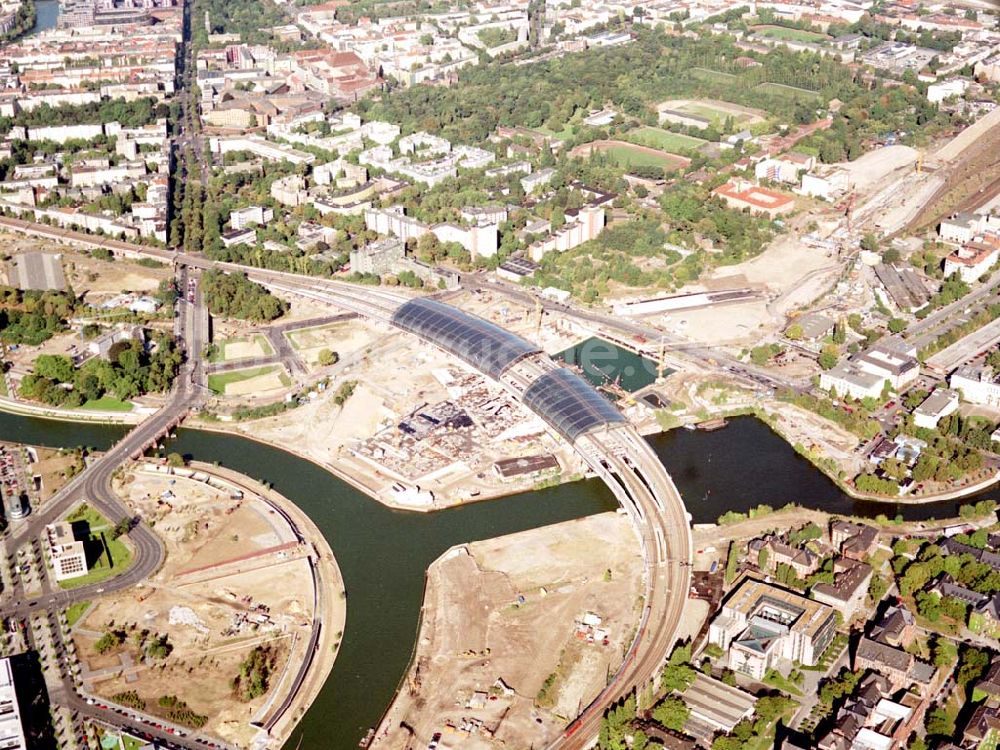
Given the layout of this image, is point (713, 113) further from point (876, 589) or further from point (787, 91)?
point (876, 589)

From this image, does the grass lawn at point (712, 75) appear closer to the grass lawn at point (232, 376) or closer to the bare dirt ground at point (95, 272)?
the bare dirt ground at point (95, 272)

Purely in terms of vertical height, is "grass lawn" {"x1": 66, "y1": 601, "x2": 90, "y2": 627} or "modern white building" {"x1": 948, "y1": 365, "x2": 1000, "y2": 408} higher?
"modern white building" {"x1": 948, "y1": 365, "x2": 1000, "y2": 408}

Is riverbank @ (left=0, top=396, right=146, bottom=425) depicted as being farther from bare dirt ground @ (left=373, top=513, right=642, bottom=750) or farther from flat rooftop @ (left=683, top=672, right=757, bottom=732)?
flat rooftop @ (left=683, top=672, right=757, bottom=732)

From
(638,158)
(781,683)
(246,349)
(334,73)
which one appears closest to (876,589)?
(781,683)

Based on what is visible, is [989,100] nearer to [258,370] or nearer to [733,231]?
[733,231]

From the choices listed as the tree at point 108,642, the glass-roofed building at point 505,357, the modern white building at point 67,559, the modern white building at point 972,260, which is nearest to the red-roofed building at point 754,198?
the modern white building at point 972,260

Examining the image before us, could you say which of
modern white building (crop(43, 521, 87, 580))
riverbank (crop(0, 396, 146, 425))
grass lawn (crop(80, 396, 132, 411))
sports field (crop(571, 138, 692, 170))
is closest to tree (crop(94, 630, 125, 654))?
modern white building (crop(43, 521, 87, 580))
